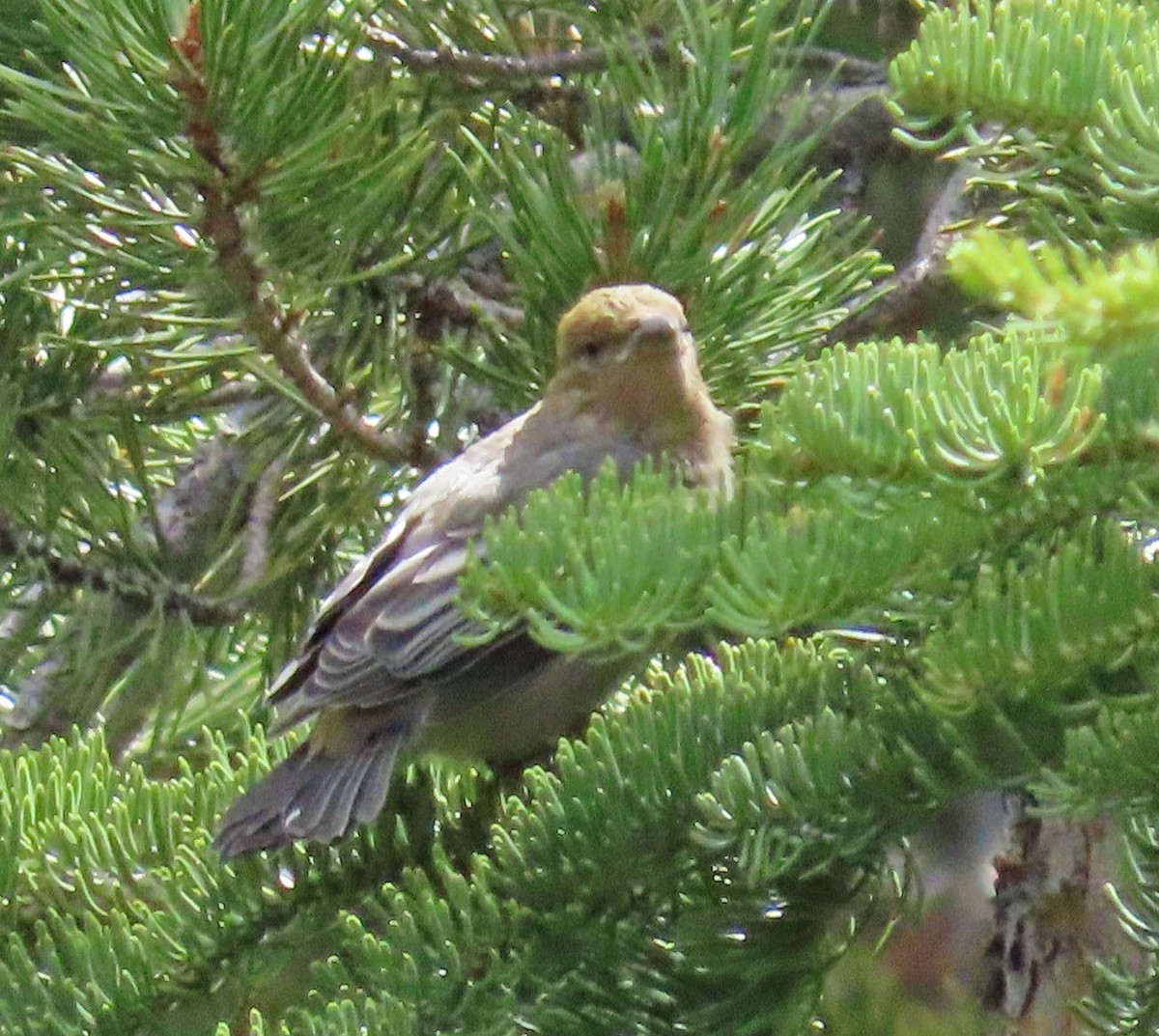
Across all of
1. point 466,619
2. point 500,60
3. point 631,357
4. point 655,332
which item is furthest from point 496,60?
point 466,619

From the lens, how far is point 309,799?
2.12 meters

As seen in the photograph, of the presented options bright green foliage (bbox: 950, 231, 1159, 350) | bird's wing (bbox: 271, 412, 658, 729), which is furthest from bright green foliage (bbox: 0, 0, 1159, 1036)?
bird's wing (bbox: 271, 412, 658, 729)

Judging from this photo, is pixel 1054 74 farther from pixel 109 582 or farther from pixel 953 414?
pixel 109 582

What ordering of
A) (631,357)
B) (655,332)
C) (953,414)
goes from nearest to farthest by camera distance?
(953,414) < (655,332) < (631,357)

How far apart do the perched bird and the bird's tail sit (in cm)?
2

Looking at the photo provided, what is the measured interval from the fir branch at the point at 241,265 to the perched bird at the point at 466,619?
0.33 meters

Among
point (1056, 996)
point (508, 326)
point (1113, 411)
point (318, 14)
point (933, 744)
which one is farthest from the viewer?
point (508, 326)

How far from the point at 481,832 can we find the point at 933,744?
2.27 ft

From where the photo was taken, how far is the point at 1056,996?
7.25 feet

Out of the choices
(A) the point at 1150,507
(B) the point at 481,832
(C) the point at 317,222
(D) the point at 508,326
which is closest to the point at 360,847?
(B) the point at 481,832

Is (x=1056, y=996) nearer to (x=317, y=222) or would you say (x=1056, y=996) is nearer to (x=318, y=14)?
(x=317, y=222)

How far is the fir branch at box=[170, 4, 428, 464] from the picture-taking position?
1808mm

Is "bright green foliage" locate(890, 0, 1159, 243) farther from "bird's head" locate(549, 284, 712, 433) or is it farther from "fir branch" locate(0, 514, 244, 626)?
"fir branch" locate(0, 514, 244, 626)

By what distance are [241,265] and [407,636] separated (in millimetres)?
897
